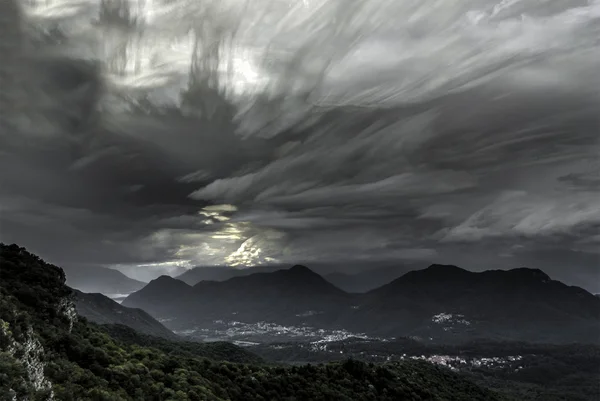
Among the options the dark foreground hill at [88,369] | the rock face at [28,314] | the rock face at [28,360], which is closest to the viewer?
the rock face at [28,360]

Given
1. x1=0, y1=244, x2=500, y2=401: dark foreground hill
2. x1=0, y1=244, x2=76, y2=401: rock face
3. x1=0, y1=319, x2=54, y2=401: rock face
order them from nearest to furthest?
1. x1=0, y1=319, x2=54, y2=401: rock face
2. x1=0, y1=244, x2=76, y2=401: rock face
3. x1=0, y1=244, x2=500, y2=401: dark foreground hill

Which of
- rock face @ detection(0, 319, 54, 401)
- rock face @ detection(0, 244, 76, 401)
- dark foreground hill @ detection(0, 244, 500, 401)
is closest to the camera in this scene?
rock face @ detection(0, 319, 54, 401)

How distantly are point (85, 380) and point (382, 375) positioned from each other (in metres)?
88.7

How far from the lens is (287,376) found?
83625mm

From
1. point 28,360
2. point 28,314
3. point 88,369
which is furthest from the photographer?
point 28,314

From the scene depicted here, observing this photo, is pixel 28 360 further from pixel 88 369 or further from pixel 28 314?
pixel 28 314

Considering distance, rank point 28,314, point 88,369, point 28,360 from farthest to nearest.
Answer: point 28,314 < point 88,369 < point 28,360

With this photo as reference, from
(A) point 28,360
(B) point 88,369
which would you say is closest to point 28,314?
(B) point 88,369

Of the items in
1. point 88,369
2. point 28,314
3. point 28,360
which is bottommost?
Result: point 88,369

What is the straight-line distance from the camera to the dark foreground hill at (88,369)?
35688 mm

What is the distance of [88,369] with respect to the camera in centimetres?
4528

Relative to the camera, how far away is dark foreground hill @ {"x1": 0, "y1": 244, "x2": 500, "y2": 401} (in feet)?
117

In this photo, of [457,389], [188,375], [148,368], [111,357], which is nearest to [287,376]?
[188,375]

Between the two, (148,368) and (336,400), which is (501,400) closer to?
(336,400)
